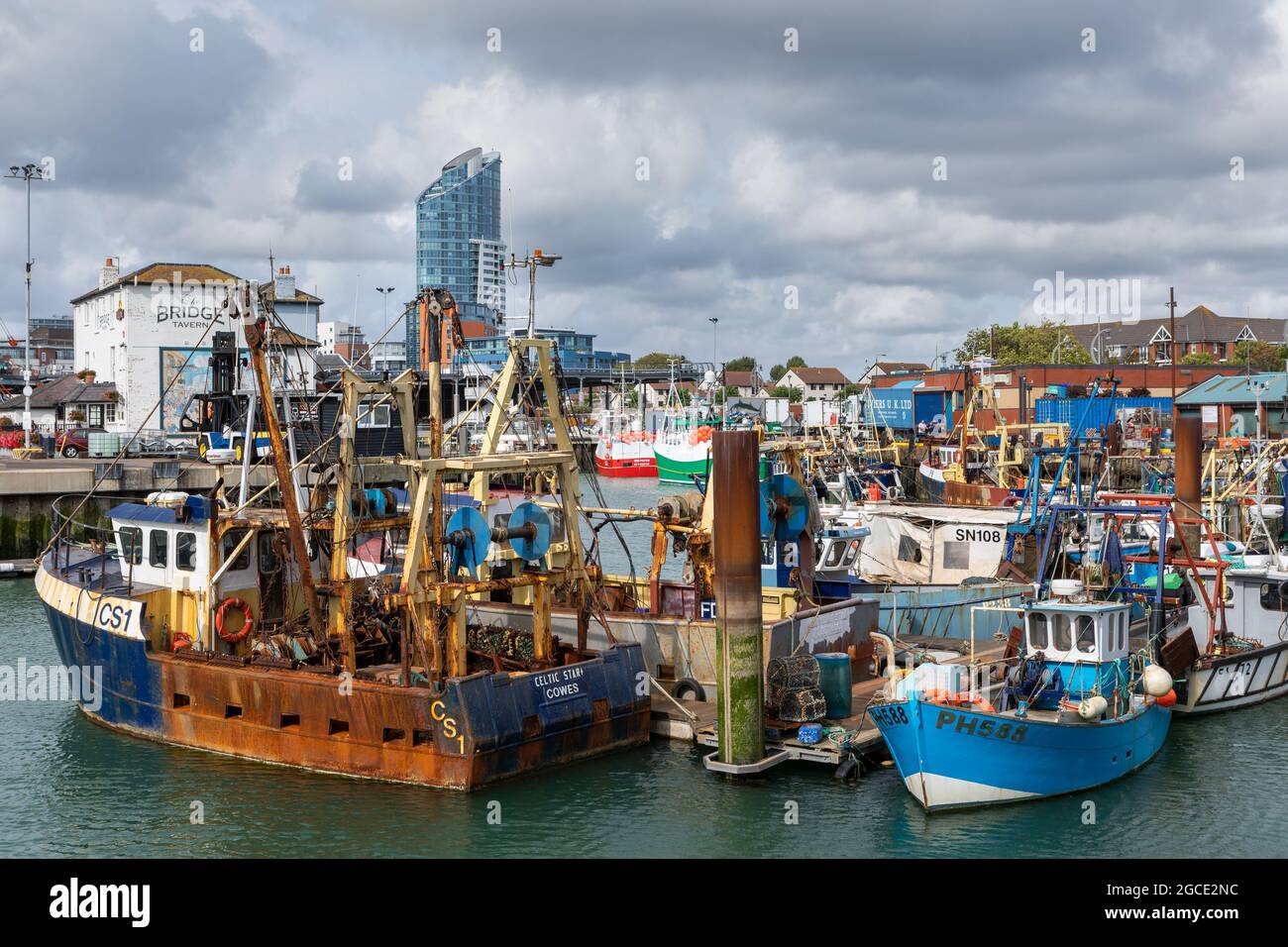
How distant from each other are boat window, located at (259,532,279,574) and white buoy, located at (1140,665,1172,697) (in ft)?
53.2

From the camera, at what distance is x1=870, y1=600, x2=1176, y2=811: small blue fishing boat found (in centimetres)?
1998

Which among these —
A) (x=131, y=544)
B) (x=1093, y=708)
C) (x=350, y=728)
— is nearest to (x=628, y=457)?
(x=131, y=544)

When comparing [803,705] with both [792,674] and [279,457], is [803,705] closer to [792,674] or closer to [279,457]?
[792,674]

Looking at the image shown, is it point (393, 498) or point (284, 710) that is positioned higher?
point (393, 498)

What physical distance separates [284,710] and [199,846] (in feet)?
10.7

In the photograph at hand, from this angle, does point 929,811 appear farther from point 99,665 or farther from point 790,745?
point 99,665

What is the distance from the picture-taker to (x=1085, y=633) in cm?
2189

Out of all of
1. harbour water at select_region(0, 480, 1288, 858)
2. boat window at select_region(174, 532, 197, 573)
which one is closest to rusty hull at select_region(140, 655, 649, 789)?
harbour water at select_region(0, 480, 1288, 858)

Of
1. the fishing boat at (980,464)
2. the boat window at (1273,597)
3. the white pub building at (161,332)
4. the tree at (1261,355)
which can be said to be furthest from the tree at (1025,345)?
the boat window at (1273,597)

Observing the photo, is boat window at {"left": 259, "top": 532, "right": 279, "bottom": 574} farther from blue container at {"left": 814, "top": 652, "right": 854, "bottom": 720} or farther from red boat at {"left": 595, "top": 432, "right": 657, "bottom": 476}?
red boat at {"left": 595, "top": 432, "right": 657, "bottom": 476}

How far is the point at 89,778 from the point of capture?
22.8m

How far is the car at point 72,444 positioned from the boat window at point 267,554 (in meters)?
47.1
